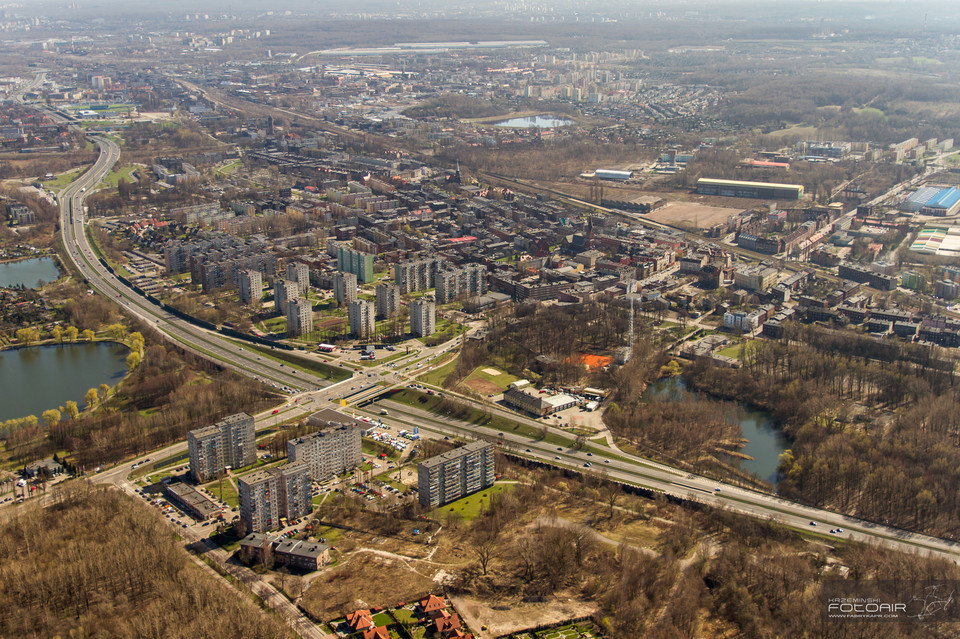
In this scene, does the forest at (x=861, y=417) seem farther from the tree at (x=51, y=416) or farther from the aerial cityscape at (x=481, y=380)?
the tree at (x=51, y=416)

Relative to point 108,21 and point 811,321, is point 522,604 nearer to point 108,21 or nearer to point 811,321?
→ point 811,321

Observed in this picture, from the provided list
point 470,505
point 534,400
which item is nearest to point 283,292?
point 534,400

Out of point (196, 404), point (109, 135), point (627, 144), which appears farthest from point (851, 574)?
point (109, 135)

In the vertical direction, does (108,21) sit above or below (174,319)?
above

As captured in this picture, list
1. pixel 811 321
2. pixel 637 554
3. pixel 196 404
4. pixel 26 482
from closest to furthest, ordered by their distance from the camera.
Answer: pixel 637 554, pixel 26 482, pixel 196 404, pixel 811 321

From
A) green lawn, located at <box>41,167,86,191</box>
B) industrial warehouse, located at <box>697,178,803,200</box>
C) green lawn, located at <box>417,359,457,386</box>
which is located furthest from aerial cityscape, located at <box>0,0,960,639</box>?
green lawn, located at <box>41,167,86,191</box>

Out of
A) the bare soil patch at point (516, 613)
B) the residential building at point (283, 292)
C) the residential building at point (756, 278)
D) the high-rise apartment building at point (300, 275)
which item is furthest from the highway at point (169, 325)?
the residential building at point (756, 278)

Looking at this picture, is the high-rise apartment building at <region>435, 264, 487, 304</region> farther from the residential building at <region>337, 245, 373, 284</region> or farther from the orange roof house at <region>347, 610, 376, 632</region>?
the orange roof house at <region>347, 610, 376, 632</region>
